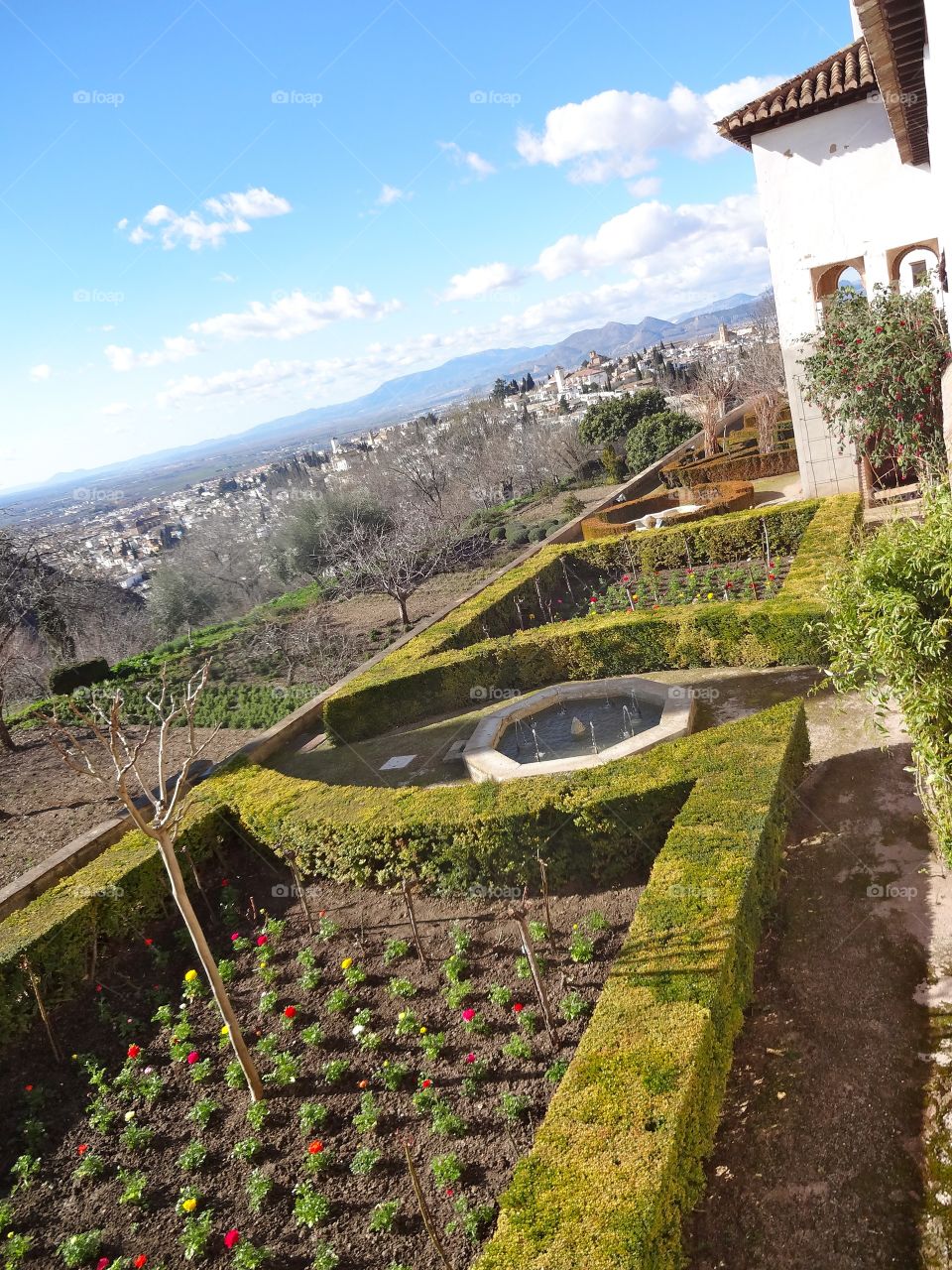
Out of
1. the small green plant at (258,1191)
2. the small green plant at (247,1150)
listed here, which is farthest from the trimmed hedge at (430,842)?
the small green plant at (258,1191)

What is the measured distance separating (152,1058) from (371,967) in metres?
1.68

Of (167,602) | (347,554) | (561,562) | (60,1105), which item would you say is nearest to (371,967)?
(60,1105)

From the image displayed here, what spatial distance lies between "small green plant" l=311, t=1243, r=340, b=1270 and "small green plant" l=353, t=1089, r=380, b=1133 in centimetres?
73

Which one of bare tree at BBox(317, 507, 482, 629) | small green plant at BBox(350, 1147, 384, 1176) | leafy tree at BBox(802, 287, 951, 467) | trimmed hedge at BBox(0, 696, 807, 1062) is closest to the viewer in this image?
small green plant at BBox(350, 1147, 384, 1176)

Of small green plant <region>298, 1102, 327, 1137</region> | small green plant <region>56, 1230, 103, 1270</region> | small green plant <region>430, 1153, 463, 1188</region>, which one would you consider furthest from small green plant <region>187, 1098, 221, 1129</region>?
small green plant <region>430, 1153, 463, 1188</region>

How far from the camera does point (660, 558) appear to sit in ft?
51.5

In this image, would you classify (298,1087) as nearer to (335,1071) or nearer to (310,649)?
(335,1071)

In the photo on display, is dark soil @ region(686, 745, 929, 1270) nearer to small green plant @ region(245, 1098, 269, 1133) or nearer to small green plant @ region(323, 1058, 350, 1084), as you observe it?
small green plant @ region(323, 1058, 350, 1084)

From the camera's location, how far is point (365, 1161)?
4523mm

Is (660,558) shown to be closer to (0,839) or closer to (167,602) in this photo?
(0,839)

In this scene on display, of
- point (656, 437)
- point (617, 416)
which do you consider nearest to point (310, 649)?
point (656, 437)

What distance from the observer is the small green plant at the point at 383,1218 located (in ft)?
13.6

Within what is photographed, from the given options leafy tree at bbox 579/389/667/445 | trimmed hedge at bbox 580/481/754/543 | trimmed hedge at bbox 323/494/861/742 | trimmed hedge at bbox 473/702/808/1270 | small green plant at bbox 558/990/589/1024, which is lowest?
small green plant at bbox 558/990/589/1024

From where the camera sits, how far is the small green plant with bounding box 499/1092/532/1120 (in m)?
4.63
